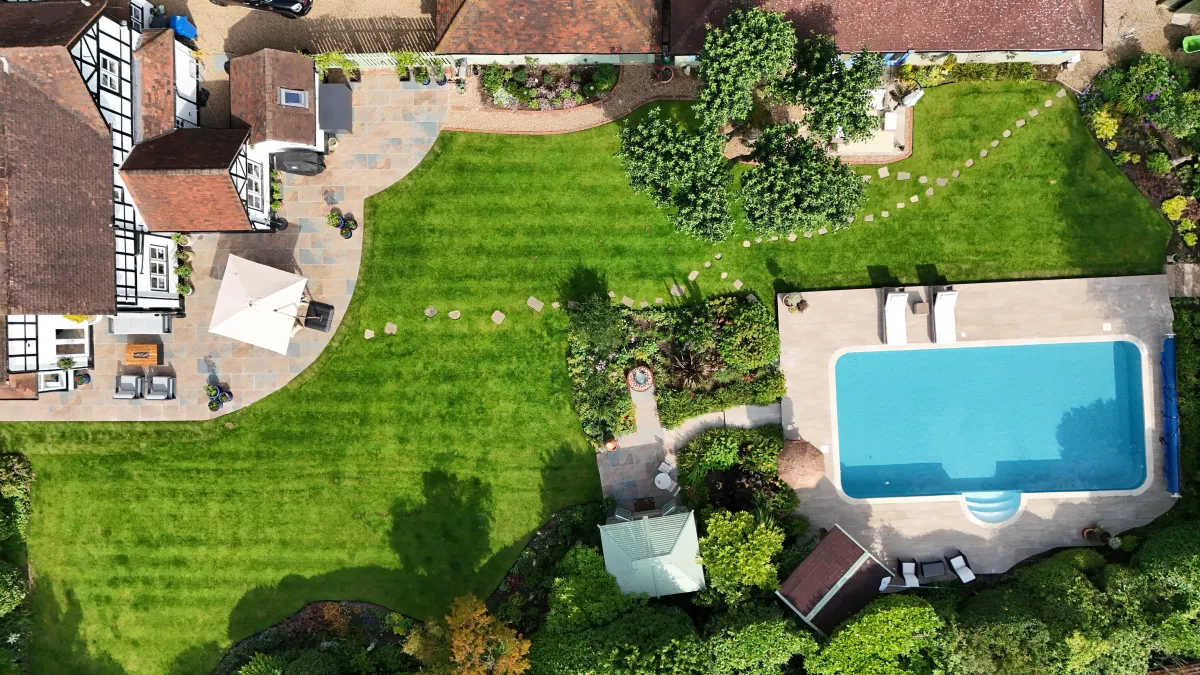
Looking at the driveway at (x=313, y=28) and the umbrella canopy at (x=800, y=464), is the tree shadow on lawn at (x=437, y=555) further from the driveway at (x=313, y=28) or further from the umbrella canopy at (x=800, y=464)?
the driveway at (x=313, y=28)

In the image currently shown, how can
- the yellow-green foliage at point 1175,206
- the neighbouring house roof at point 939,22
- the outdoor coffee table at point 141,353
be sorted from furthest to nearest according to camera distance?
the outdoor coffee table at point 141,353
the yellow-green foliage at point 1175,206
the neighbouring house roof at point 939,22

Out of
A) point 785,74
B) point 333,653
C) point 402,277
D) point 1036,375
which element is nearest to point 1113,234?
point 1036,375

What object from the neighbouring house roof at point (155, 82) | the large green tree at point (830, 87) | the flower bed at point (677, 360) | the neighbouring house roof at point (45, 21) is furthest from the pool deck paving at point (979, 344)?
the neighbouring house roof at point (45, 21)

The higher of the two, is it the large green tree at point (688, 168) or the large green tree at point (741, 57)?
the large green tree at point (741, 57)

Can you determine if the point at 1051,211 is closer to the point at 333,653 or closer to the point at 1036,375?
the point at 1036,375

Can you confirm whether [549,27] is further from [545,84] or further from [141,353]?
[141,353]

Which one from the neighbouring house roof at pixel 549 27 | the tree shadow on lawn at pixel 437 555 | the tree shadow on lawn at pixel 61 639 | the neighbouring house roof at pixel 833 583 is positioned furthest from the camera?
the tree shadow on lawn at pixel 61 639

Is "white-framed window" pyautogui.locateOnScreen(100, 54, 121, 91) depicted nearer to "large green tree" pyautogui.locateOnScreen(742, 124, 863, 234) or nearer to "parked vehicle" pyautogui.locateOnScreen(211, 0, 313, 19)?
"parked vehicle" pyautogui.locateOnScreen(211, 0, 313, 19)
